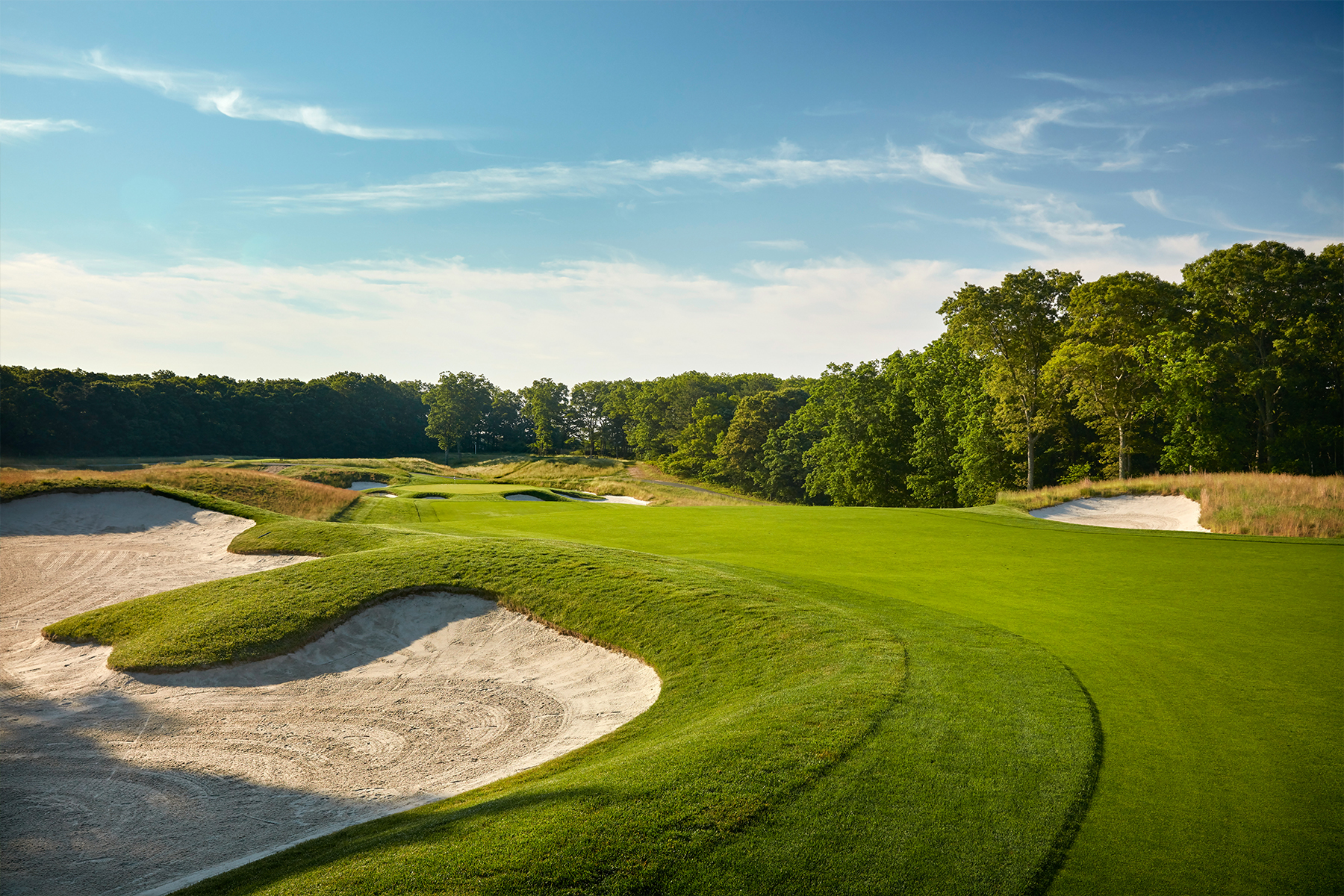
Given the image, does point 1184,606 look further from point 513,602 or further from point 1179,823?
point 513,602

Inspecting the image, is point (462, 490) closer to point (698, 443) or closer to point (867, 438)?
point (867, 438)

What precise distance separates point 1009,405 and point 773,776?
42404 millimetres

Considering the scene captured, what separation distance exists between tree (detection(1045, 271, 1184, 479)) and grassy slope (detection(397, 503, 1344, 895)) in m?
21.1

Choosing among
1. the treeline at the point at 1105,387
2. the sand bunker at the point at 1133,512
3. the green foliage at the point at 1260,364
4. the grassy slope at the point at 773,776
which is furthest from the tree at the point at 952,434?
the grassy slope at the point at 773,776

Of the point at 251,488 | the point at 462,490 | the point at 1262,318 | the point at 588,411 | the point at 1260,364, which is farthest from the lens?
the point at 588,411

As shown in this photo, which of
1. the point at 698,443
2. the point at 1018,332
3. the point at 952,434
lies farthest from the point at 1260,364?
the point at 698,443

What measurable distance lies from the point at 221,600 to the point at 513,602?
15.8 ft

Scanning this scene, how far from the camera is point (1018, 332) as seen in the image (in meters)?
42.2

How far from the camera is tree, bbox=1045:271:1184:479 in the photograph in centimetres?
3581

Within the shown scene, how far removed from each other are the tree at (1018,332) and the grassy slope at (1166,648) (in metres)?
24.5

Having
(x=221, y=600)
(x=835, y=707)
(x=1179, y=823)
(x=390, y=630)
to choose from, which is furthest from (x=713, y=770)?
(x=221, y=600)

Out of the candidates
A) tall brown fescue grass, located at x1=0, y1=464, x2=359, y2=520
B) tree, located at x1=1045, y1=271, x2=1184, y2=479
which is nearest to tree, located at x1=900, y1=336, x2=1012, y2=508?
tree, located at x1=1045, y1=271, x2=1184, y2=479

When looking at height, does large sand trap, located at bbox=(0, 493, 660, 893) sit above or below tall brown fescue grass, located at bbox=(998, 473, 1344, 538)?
below

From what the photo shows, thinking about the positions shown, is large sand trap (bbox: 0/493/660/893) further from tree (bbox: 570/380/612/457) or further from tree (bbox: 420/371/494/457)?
tree (bbox: 570/380/612/457)
